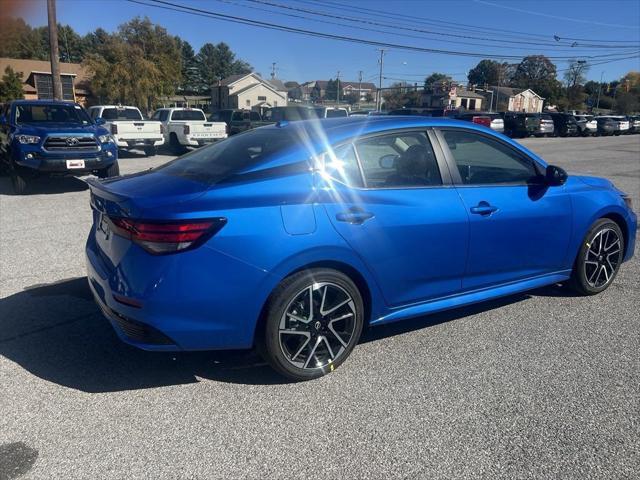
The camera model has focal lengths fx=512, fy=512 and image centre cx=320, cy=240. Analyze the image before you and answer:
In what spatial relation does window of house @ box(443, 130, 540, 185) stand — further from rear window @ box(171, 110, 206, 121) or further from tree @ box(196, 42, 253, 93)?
tree @ box(196, 42, 253, 93)

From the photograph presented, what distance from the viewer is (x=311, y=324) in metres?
3.19

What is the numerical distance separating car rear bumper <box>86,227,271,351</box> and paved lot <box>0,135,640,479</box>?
41 centimetres

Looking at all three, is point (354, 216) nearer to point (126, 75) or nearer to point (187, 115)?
point (187, 115)

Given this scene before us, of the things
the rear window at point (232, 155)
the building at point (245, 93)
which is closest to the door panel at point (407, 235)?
the rear window at point (232, 155)

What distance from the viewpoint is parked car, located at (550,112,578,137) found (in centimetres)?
3775

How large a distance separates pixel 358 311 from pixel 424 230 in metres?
0.72

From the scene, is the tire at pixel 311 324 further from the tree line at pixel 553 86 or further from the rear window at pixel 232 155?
the tree line at pixel 553 86

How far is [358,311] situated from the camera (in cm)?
335

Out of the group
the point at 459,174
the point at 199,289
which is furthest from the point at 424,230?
the point at 199,289

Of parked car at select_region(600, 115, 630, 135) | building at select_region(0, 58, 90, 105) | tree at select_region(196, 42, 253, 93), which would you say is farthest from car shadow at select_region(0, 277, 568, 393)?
tree at select_region(196, 42, 253, 93)

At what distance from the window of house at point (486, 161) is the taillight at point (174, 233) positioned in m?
1.98

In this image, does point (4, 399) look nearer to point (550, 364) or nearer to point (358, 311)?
point (358, 311)

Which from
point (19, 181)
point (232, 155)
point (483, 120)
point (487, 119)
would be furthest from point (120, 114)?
point (487, 119)

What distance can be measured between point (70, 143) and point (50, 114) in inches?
60.9
